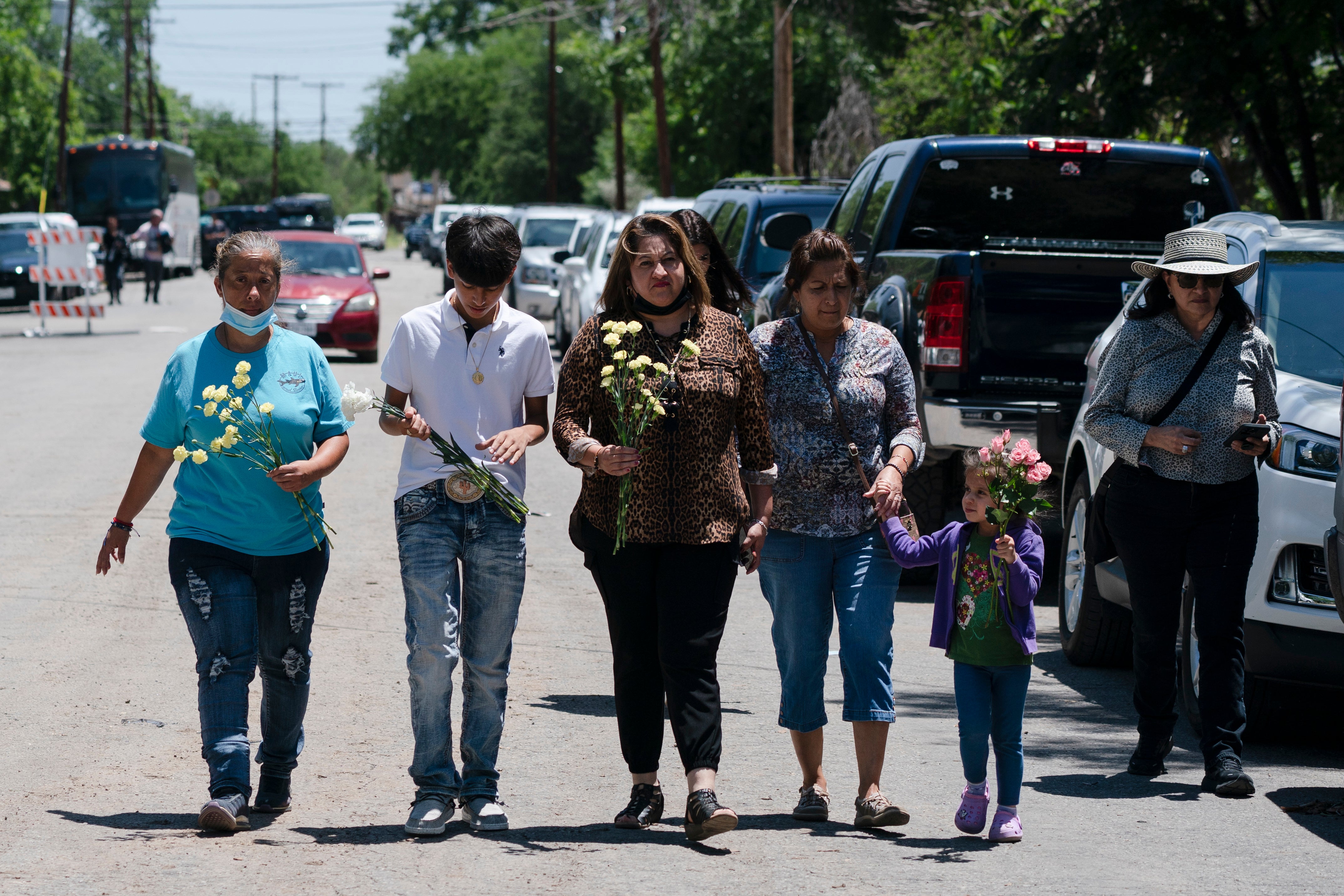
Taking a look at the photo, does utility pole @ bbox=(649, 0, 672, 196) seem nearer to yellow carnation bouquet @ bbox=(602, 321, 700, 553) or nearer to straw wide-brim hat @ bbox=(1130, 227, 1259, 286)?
straw wide-brim hat @ bbox=(1130, 227, 1259, 286)

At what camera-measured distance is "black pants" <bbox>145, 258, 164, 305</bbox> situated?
115 feet

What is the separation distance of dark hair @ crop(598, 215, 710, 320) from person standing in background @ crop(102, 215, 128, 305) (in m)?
31.3

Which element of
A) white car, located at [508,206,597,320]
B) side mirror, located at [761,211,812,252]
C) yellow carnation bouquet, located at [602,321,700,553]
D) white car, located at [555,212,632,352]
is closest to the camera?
yellow carnation bouquet, located at [602,321,700,553]

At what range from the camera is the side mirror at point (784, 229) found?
11172 mm

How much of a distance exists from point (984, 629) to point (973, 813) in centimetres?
58

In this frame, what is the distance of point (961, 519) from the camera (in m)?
10.2

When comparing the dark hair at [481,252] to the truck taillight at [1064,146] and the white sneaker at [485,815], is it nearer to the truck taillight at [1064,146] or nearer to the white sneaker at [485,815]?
the white sneaker at [485,815]

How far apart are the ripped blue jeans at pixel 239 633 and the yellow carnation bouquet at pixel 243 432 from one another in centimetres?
21

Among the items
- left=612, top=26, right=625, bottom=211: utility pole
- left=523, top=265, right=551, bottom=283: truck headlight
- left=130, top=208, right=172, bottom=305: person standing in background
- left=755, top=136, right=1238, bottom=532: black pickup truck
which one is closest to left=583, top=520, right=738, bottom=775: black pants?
left=755, top=136, right=1238, bottom=532: black pickup truck

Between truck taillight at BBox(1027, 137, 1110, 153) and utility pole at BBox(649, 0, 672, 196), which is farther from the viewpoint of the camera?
utility pole at BBox(649, 0, 672, 196)

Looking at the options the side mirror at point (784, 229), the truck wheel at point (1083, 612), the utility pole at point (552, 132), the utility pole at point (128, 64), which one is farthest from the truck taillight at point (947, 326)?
the utility pole at point (128, 64)

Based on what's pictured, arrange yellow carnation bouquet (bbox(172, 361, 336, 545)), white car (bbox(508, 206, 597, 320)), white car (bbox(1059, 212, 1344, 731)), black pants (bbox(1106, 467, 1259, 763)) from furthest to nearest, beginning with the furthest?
white car (bbox(508, 206, 597, 320)) < white car (bbox(1059, 212, 1344, 731)) < black pants (bbox(1106, 467, 1259, 763)) < yellow carnation bouquet (bbox(172, 361, 336, 545))

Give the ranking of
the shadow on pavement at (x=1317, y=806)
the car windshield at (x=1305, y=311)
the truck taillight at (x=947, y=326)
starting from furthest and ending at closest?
1. the truck taillight at (x=947, y=326)
2. the car windshield at (x=1305, y=311)
3. the shadow on pavement at (x=1317, y=806)

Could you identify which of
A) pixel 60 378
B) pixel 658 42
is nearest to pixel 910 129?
pixel 658 42
